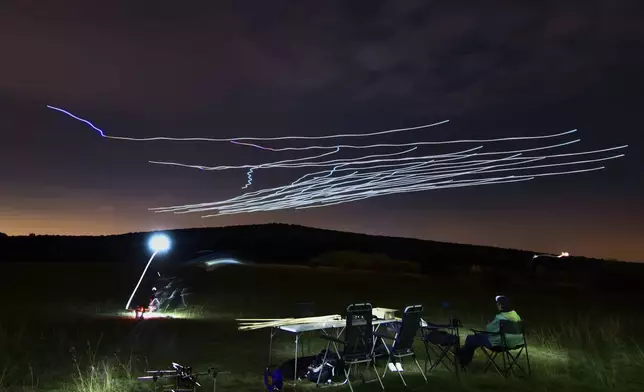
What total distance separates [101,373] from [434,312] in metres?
9.95

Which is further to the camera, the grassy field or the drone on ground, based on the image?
the grassy field

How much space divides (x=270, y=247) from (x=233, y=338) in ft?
167

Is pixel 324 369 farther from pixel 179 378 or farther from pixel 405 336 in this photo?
pixel 179 378

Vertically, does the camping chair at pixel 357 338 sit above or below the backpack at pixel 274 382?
above

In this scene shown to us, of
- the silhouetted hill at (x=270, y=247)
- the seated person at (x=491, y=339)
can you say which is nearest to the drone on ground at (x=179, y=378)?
the seated person at (x=491, y=339)

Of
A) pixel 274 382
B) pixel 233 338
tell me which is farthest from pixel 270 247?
pixel 274 382

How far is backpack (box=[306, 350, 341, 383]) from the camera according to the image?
23.2ft

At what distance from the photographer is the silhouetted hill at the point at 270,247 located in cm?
5250

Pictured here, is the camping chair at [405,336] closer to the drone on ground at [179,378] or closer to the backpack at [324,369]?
the backpack at [324,369]

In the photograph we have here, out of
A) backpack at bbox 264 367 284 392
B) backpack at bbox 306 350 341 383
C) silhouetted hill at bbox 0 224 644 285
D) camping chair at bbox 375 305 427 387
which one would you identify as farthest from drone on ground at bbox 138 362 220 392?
silhouetted hill at bbox 0 224 644 285

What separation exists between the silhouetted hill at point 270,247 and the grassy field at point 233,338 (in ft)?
96.9

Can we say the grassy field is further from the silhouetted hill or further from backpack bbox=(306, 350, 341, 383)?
the silhouetted hill

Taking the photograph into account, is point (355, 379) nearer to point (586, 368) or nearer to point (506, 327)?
point (506, 327)

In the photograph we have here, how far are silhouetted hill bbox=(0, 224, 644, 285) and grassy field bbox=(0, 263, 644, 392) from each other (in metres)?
29.5
